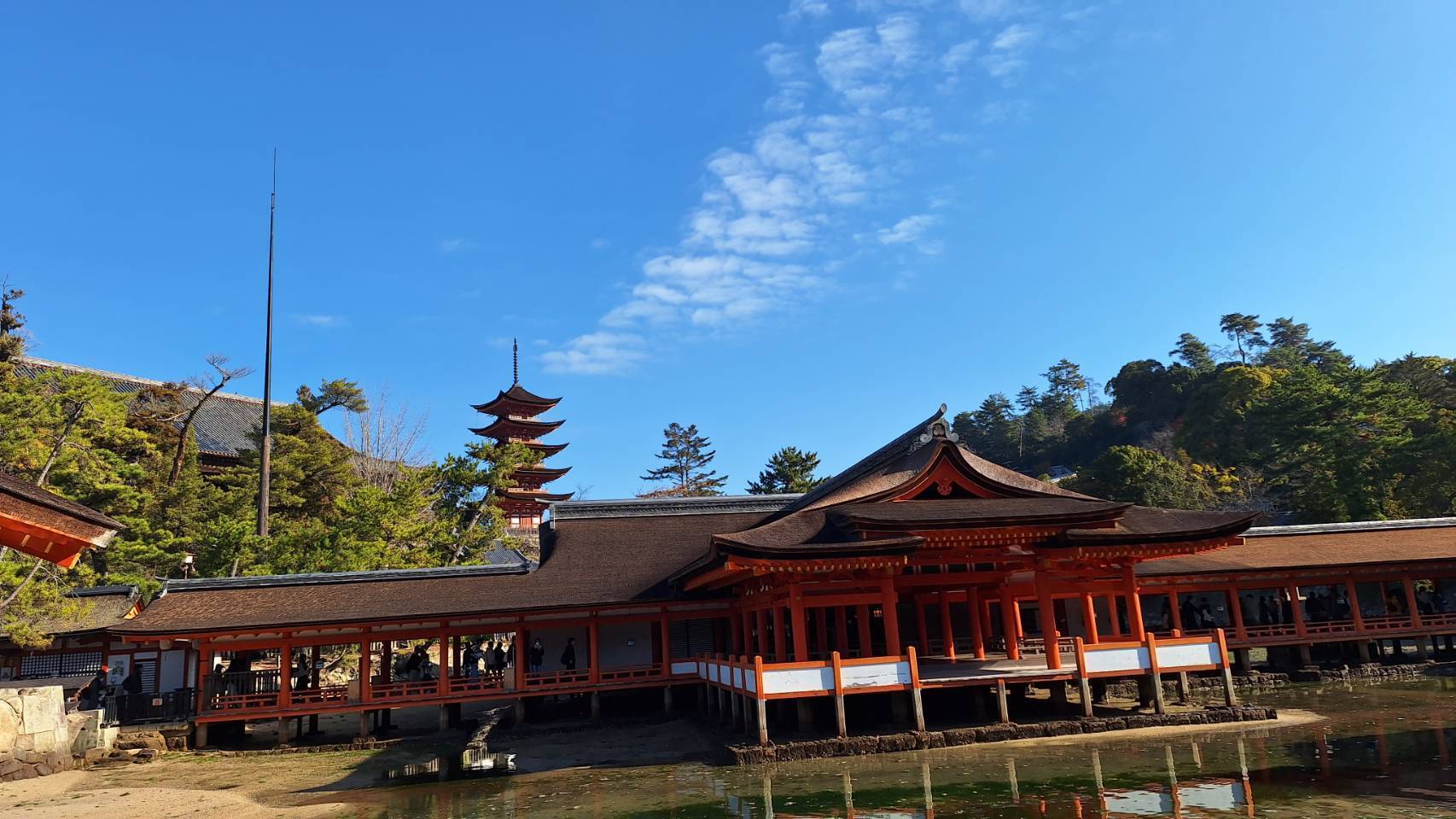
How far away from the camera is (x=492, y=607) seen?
772 inches

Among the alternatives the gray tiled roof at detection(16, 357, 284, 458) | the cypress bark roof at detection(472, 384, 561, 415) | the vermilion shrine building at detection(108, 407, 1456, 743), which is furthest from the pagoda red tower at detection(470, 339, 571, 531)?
the vermilion shrine building at detection(108, 407, 1456, 743)

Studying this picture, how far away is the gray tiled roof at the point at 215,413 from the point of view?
4358 cm

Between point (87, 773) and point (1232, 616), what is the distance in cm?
2788

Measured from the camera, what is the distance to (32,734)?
54.1ft

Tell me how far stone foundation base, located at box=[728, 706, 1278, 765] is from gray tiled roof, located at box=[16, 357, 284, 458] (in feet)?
118

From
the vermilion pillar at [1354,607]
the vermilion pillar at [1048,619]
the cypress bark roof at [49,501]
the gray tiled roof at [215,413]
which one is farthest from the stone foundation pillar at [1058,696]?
the gray tiled roof at [215,413]

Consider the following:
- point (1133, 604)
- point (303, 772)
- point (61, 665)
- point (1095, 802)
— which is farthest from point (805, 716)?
point (61, 665)

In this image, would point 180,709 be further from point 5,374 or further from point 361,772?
point 5,374

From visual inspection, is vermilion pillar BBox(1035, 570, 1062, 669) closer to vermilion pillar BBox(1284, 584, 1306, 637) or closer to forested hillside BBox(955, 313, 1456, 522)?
vermilion pillar BBox(1284, 584, 1306, 637)

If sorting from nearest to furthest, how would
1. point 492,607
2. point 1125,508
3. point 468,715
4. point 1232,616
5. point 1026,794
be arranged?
1. point 1026,794
2. point 1125,508
3. point 492,607
4. point 1232,616
5. point 468,715

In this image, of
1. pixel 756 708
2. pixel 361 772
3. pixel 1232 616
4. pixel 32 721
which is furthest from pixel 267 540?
pixel 1232 616

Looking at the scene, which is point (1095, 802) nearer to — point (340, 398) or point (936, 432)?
point (936, 432)

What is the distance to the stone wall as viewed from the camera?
52.5 ft

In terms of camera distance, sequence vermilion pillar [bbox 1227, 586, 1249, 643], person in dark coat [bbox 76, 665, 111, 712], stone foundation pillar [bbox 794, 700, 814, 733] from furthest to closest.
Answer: vermilion pillar [bbox 1227, 586, 1249, 643] → person in dark coat [bbox 76, 665, 111, 712] → stone foundation pillar [bbox 794, 700, 814, 733]
